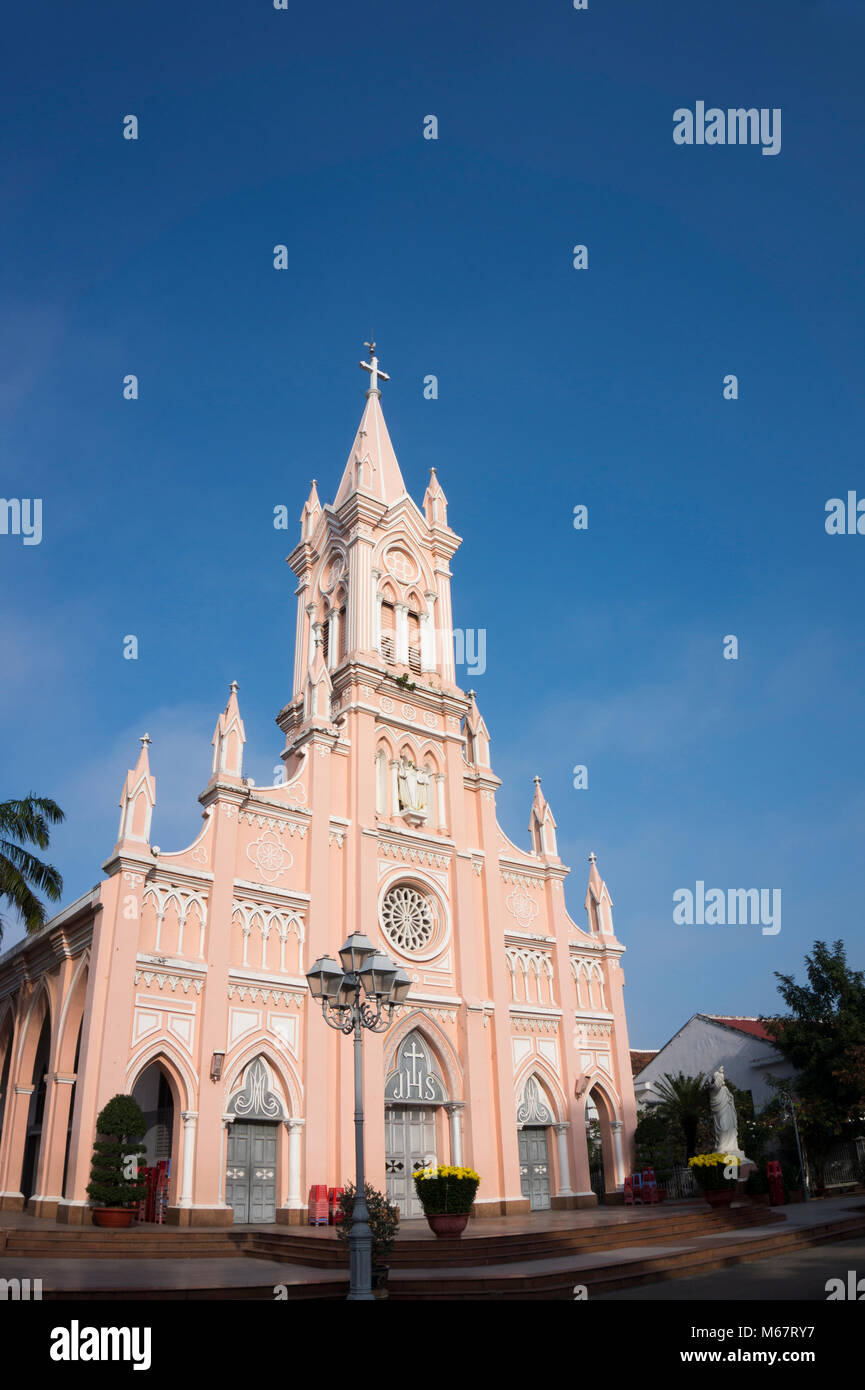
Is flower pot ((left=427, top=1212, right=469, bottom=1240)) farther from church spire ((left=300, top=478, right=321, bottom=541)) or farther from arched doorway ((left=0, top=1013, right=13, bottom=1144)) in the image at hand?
church spire ((left=300, top=478, right=321, bottom=541))

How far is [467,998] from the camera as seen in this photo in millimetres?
28547

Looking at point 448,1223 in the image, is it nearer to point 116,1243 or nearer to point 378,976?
point 116,1243

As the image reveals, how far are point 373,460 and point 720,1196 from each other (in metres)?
26.3

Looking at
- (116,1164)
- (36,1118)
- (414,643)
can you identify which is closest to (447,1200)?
(116,1164)

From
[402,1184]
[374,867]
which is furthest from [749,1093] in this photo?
[374,867]

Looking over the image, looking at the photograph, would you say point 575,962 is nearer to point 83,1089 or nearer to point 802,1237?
point 802,1237

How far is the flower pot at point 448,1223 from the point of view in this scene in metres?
17.8

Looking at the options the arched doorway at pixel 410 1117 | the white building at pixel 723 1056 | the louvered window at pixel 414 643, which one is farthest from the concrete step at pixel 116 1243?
the white building at pixel 723 1056

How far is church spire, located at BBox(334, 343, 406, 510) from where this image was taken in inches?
1374

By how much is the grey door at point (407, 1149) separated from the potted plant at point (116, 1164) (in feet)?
25.4

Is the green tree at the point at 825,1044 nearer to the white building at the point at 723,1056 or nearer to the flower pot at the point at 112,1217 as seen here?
the white building at the point at 723,1056

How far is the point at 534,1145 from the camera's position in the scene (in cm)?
2941
